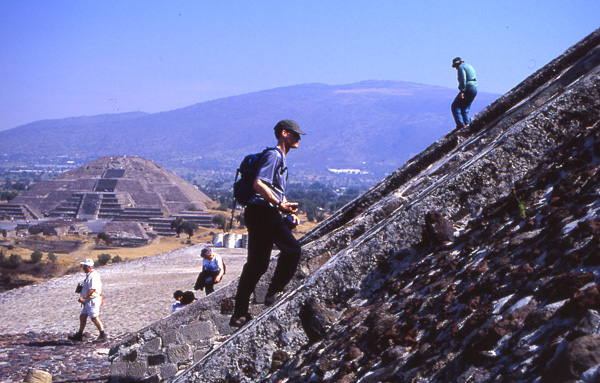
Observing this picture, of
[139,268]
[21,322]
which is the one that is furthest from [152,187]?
[21,322]

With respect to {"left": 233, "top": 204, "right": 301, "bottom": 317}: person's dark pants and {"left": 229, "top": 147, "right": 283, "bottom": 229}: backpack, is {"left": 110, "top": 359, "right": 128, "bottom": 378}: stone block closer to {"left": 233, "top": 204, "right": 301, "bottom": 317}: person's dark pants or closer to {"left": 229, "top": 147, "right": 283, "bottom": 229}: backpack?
{"left": 233, "top": 204, "right": 301, "bottom": 317}: person's dark pants

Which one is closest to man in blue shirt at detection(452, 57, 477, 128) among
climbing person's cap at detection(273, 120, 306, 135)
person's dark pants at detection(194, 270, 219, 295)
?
person's dark pants at detection(194, 270, 219, 295)

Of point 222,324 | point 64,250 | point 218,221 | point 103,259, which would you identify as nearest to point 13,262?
point 103,259

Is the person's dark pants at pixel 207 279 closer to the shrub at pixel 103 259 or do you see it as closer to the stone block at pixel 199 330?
the stone block at pixel 199 330

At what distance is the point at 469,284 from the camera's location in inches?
99.1

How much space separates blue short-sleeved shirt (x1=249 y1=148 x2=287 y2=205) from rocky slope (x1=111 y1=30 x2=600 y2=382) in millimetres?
444

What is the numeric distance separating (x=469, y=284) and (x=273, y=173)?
1771 mm

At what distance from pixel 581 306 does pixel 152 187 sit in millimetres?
87030

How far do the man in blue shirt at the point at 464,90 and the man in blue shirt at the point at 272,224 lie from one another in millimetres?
5366


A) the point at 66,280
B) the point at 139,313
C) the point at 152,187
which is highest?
the point at 152,187

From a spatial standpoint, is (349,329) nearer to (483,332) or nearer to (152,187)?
(483,332)

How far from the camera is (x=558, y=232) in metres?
2.44

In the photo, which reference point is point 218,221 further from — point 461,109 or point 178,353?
point 178,353

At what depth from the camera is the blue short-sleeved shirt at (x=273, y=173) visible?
4.00m
